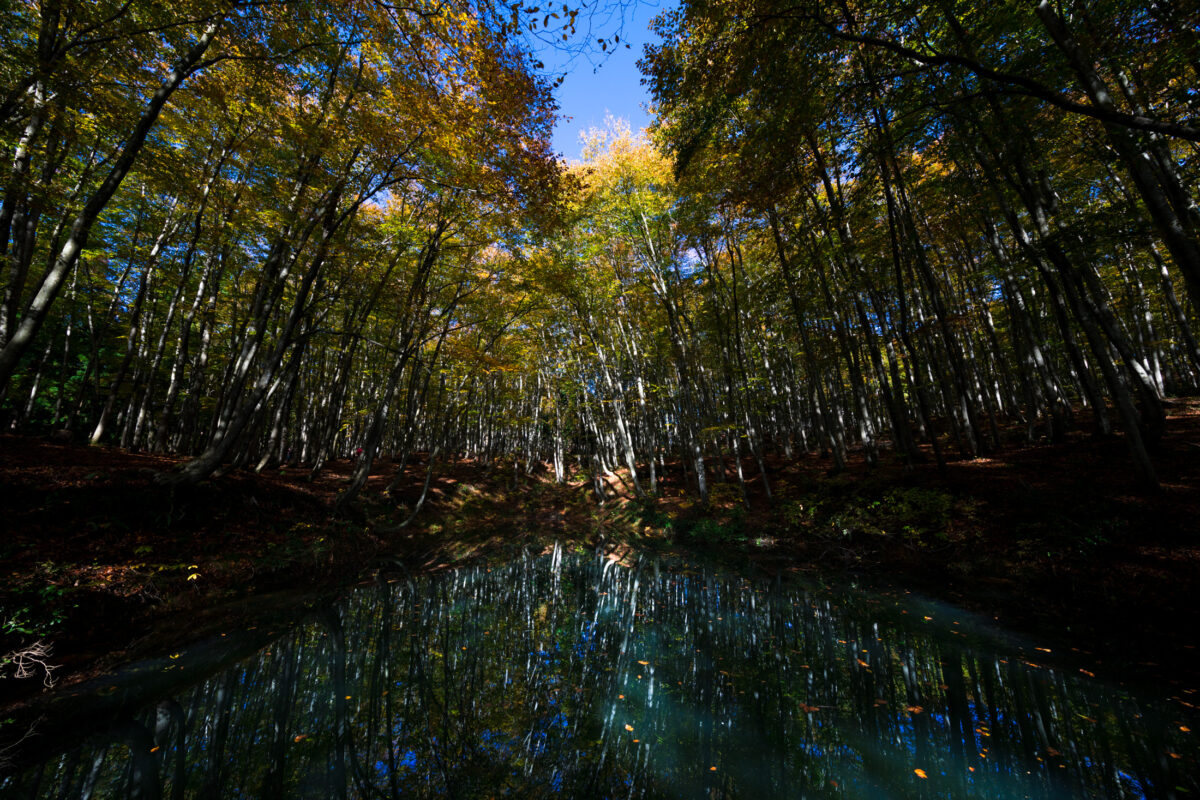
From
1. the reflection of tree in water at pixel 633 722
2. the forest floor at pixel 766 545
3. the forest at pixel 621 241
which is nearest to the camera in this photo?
the reflection of tree in water at pixel 633 722

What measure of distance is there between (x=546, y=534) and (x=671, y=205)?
12.5 meters

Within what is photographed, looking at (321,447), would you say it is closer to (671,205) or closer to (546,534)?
(546,534)

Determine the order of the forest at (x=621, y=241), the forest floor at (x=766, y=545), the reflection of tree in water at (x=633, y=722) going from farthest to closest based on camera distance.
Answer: the forest at (x=621, y=241)
the forest floor at (x=766, y=545)
the reflection of tree in water at (x=633, y=722)

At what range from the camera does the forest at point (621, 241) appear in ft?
16.9

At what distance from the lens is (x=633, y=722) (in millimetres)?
3346

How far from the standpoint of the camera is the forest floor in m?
4.54

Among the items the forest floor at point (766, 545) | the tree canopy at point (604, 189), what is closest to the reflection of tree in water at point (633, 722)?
the forest floor at point (766, 545)

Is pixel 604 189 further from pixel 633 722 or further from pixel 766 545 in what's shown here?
pixel 633 722

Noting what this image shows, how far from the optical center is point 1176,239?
4.28m

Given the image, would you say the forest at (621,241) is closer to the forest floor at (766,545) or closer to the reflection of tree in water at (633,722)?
the forest floor at (766,545)

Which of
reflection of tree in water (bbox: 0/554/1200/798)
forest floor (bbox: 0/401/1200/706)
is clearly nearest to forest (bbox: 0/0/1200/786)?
forest floor (bbox: 0/401/1200/706)

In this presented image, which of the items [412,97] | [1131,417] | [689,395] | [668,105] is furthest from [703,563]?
[412,97]

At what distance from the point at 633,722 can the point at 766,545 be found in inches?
311

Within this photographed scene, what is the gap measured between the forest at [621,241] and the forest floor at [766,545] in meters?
0.06
